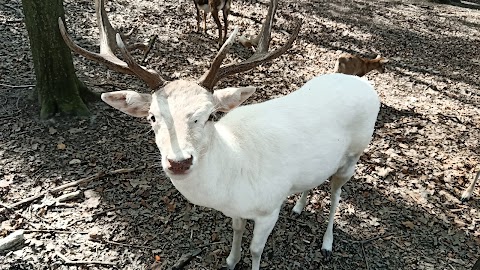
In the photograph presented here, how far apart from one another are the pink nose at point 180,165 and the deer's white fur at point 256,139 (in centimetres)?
3

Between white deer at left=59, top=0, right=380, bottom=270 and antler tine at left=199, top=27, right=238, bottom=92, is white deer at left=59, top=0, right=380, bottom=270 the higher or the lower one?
the lower one

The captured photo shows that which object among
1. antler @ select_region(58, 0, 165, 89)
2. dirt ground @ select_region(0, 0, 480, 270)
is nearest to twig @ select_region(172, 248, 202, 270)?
dirt ground @ select_region(0, 0, 480, 270)

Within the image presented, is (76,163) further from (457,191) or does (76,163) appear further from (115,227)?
(457,191)

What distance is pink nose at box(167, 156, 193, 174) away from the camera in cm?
264

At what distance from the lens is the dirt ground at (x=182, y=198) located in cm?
441

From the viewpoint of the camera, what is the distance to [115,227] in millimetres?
4512

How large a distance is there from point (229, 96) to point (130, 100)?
0.71 metres

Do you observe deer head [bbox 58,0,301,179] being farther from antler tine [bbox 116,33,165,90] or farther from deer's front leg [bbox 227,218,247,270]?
deer's front leg [bbox 227,218,247,270]

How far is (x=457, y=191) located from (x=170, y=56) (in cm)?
542

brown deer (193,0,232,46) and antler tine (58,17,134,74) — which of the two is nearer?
antler tine (58,17,134,74)

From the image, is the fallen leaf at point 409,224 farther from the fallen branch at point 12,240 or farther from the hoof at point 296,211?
the fallen branch at point 12,240

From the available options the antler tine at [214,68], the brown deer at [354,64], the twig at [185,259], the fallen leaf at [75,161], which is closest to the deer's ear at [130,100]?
the antler tine at [214,68]

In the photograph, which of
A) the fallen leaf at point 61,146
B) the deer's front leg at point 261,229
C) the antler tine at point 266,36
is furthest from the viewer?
the fallen leaf at point 61,146

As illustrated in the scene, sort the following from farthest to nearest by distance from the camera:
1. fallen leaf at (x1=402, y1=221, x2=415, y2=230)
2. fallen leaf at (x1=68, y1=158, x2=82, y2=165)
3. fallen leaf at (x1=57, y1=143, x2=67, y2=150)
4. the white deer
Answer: fallen leaf at (x1=57, y1=143, x2=67, y2=150)
fallen leaf at (x1=68, y1=158, x2=82, y2=165)
fallen leaf at (x1=402, y1=221, x2=415, y2=230)
the white deer
